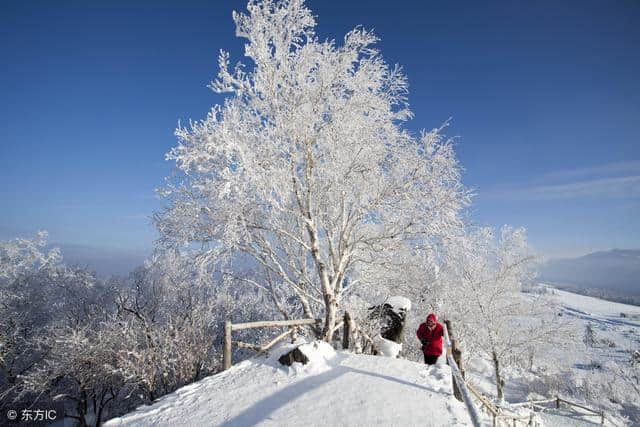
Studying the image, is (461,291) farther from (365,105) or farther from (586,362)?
(586,362)

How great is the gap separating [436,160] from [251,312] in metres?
24.5

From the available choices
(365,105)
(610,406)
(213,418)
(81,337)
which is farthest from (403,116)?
(610,406)

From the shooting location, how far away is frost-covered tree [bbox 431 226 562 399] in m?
17.6

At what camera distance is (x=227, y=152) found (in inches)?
254

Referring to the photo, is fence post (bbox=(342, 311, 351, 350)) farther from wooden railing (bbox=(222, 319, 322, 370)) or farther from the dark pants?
the dark pants

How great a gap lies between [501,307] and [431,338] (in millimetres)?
13718

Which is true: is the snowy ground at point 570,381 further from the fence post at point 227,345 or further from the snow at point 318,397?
the fence post at point 227,345

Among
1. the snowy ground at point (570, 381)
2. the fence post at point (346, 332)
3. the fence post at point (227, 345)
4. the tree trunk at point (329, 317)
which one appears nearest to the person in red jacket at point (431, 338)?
the fence post at point (346, 332)

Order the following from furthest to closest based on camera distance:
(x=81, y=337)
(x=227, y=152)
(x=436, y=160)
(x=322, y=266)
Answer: (x=81, y=337) → (x=322, y=266) → (x=436, y=160) → (x=227, y=152)

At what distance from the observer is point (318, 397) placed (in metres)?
5.11

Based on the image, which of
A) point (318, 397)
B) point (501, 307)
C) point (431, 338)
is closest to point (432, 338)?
point (431, 338)

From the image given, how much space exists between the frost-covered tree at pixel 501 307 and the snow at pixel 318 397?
13.3 m

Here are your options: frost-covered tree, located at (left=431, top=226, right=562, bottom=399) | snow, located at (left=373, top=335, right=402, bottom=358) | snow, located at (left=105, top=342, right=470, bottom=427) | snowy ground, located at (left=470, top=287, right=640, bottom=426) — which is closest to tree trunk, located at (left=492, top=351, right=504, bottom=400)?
frost-covered tree, located at (left=431, top=226, right=562, bottom=399)

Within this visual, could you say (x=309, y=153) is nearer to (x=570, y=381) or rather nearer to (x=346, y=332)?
(x=346, y=332)
